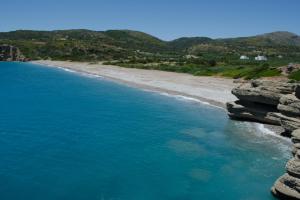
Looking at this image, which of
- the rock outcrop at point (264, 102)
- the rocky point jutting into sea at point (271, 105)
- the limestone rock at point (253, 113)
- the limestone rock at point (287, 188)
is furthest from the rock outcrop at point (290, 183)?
the limestone rock at point (253, 113)

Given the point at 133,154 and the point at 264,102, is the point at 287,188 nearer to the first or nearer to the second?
the point at 133,154

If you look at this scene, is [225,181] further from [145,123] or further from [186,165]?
[145,123]

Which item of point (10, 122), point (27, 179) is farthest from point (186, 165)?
point (10, 122)

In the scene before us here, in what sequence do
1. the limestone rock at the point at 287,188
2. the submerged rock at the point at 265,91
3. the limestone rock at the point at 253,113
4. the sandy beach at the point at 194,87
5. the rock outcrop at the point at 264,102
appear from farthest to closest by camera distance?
the sandy beach at the point at 194,87 < the limestone rock at the point at 253,113 < the submerged rock at the point at 265,91 < the rock outcrop at the point at 264,102 < the limestone rock at the point at 287,188

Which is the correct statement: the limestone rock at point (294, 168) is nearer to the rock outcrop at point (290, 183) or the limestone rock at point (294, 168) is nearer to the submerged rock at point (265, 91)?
the rock outcrop at point (290, 183)

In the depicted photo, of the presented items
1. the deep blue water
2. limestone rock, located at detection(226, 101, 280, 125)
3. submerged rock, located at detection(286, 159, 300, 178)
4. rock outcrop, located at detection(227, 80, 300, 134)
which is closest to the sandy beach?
the deep blue water

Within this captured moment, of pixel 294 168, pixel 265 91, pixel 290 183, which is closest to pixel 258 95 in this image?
pixel 265 91
